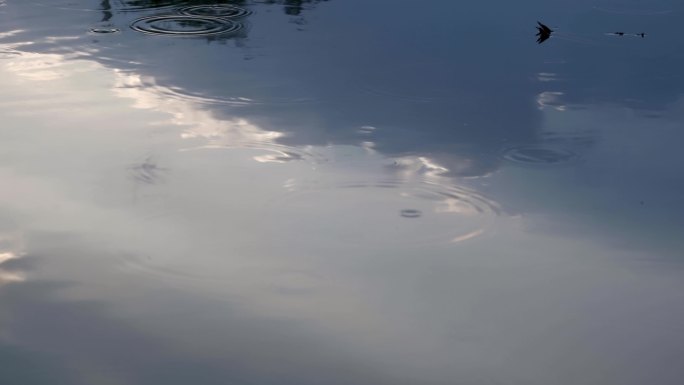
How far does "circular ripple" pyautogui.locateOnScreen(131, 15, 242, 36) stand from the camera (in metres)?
4.63

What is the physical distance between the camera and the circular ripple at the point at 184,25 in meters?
4.63

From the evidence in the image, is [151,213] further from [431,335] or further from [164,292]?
[431,335]

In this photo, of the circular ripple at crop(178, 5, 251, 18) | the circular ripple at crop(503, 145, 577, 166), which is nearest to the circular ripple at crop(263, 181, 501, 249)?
the circular ripple at crop(503, 145, 577, 166)

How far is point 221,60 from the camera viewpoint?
418 cm

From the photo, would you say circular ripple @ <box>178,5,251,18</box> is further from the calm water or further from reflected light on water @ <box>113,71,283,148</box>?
reflected light on water @ <box>113,71,283,148</box>

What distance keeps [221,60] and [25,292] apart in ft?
6.51

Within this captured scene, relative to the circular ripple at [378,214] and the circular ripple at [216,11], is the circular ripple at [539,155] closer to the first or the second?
the circular ripple at [378,214]

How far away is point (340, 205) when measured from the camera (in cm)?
286

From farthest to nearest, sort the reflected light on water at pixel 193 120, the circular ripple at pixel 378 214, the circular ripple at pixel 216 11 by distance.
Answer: the circular ripple at pixel 216 11, the reflected light on water at pixel 193 120, the circular ripple at pixel 378 214

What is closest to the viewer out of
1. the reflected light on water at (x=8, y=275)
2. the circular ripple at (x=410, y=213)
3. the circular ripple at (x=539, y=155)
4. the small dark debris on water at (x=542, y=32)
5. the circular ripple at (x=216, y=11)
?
the reflected light on water at (x=8, y=275)

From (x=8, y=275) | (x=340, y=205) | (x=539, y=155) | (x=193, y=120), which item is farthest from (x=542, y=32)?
(x=8, y=275)

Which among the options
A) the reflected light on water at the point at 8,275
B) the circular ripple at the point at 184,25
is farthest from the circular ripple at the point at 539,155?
the circular ripple at the point at 184,25

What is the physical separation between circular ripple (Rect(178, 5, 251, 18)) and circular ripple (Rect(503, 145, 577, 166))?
6.96 ft

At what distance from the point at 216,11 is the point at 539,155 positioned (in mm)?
2377
